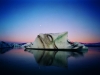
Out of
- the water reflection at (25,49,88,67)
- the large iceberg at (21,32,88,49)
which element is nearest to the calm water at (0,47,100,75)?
the water reflection at (25,49,88,67)

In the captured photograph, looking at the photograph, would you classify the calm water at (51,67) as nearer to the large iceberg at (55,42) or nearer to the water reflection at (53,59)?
the water reflection at (53,59)

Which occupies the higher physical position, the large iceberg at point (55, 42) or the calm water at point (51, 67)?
the large iceberg at point (55, 42)

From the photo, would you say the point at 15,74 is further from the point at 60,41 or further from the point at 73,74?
the point at 60,41

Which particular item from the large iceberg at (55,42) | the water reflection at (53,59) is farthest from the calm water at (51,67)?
the large iceberg at (55,42)

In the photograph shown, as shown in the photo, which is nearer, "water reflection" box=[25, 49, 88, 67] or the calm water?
the calm water

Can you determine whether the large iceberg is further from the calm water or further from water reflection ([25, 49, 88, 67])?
the calm water

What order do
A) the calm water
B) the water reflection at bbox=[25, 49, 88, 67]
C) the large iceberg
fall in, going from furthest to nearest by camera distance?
the large iceberg, the water reflection at bbox=[25, 49, 88, 67], the calm water

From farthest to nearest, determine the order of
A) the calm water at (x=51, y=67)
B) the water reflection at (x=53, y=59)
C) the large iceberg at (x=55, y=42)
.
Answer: the large iceberg at (x=55, y=42), the water reflection at (x=53, y=59), the calm water at (x=51, y=67)

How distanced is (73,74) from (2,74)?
1357 mm

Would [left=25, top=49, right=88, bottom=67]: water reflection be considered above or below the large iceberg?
below

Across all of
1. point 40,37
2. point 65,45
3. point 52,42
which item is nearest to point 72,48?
point 65,45

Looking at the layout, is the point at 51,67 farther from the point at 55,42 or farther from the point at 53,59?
the point at 55,42

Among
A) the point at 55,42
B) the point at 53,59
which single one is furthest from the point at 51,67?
the point at 55,42

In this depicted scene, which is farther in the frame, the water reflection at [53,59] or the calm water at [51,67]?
the water reflection at [53,59]
